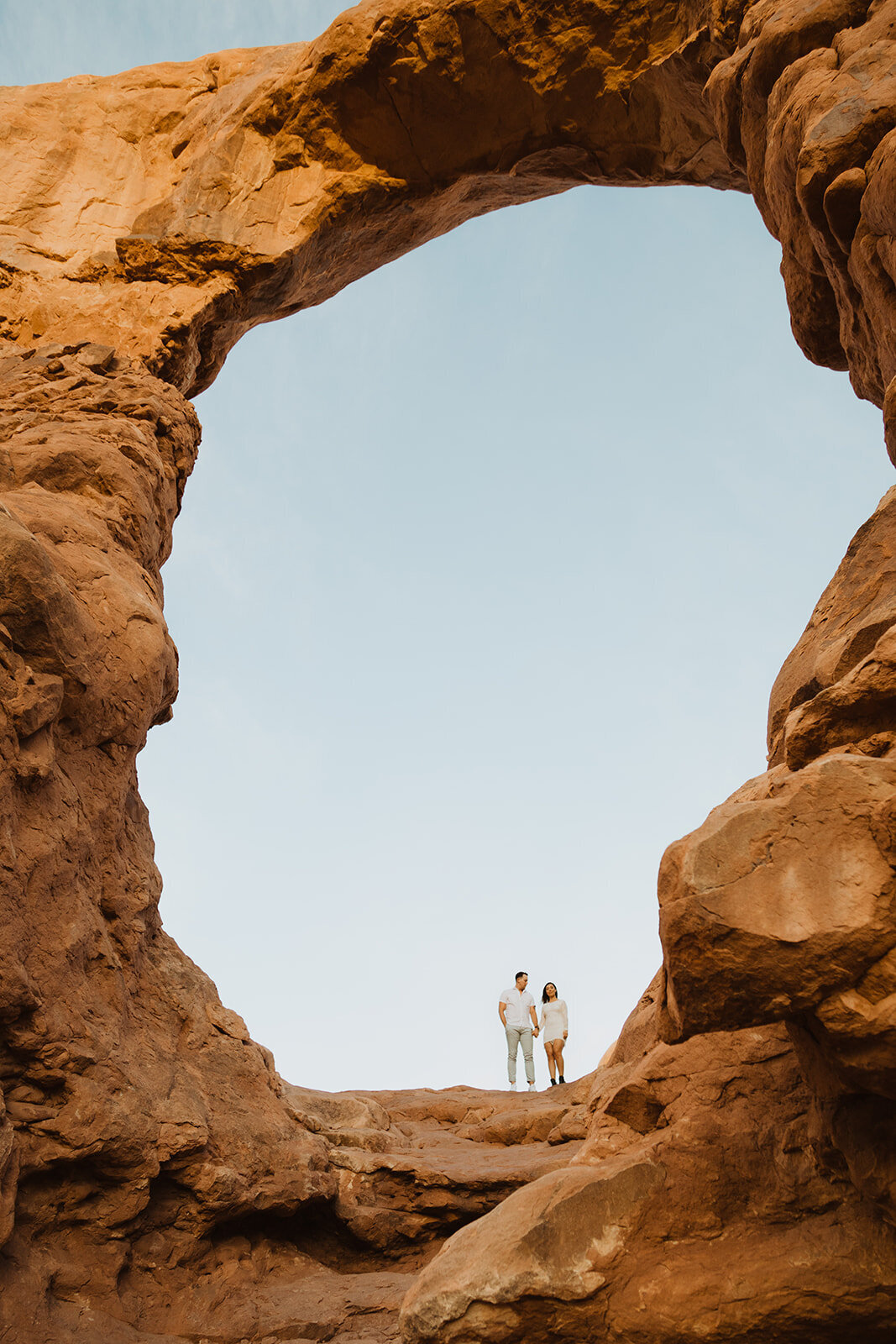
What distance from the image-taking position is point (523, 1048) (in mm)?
13156

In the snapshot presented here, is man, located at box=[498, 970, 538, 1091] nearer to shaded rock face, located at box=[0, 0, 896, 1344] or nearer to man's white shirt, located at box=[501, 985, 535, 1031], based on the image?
man's white shirt, located at box=[501, 985, 535, 1031]

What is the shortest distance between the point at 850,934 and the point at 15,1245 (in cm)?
468

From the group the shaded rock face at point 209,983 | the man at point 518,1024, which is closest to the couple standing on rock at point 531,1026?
the man at point 518,1024

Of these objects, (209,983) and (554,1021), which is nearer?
(209,983)

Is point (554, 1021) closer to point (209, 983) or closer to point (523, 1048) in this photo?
point (523, 1048)

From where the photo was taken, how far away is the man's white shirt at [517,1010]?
13.1 metres

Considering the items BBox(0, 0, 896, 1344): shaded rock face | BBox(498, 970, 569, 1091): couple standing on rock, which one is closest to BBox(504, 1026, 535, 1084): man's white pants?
BBox(498, 970, 569, 1091): couple standing on rock

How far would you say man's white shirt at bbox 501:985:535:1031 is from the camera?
42.8 feet

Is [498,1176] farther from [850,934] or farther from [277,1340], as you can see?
[850,934]

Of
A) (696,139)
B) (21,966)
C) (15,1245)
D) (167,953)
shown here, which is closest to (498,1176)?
(167,953)

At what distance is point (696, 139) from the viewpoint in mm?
11117

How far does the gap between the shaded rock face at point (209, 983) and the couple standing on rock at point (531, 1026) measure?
1143 millimetres

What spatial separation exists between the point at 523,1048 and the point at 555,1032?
69 cm

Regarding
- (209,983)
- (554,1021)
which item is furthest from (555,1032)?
(209,983)
